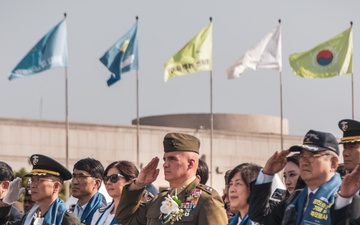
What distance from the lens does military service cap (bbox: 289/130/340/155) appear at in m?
8.53

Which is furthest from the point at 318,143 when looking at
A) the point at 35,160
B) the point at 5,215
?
the point at 5,215

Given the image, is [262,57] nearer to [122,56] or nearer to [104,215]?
[122,56]

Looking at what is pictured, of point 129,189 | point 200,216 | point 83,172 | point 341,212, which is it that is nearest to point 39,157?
point 83,172

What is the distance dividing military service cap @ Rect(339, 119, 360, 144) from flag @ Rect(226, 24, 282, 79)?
23.4m

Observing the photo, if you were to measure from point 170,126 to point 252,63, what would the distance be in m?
16.3

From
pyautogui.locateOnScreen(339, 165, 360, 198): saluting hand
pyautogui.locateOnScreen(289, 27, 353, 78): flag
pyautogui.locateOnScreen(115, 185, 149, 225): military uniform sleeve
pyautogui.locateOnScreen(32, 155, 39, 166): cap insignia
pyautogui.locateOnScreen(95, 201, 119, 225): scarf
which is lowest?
pyautogui.locateOnScreen(95, 201, 119, 225): scarf

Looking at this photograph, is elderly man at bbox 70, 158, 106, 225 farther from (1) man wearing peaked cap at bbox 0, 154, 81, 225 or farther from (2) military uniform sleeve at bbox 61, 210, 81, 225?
(2) military uniform sleeve at bbox 61, 210, 81, 225

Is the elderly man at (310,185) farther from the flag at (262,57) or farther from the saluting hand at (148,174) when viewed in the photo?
the flag at (262,57)

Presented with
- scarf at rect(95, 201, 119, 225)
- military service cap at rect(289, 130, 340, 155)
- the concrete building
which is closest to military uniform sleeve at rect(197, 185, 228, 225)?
military service cap at rect(289, 130, 340, 155)

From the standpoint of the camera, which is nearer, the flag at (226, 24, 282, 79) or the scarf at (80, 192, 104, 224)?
the scarf at (80, 192, 104, 224)

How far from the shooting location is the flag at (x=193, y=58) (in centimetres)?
3300

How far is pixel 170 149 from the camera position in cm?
923

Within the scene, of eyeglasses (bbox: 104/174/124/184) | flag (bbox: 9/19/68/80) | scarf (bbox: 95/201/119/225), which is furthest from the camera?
flag (bbox: 9/19/68/80)

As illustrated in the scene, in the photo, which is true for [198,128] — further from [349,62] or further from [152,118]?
[349,62]
